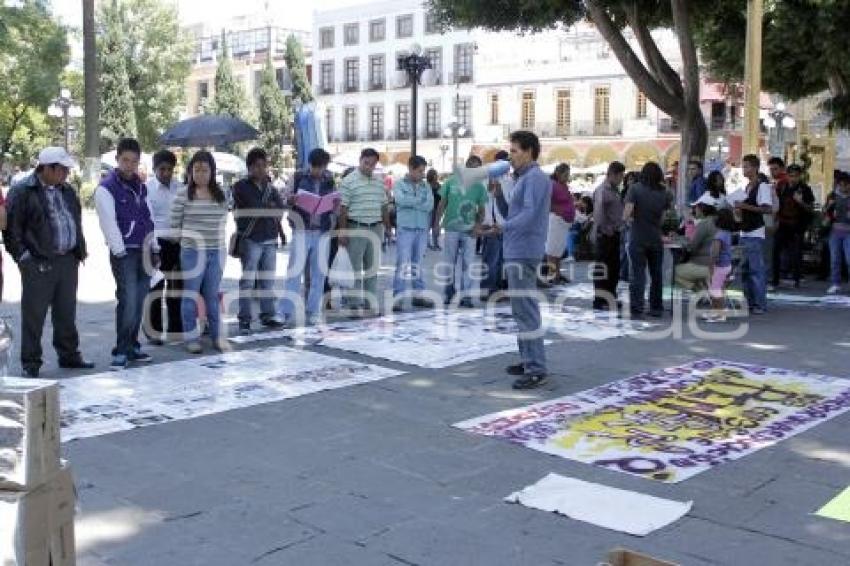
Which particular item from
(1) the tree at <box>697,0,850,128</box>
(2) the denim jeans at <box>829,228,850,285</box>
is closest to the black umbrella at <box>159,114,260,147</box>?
(1) the tree at <box>697,0,850,128</box>

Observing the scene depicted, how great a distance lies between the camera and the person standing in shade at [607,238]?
11.0 metres

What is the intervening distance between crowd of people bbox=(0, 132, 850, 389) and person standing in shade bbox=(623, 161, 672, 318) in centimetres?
2

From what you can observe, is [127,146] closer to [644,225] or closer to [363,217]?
[363,217]

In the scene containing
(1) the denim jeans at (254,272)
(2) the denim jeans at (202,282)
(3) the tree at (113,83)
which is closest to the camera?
(2) the denim jeans at (202,282)

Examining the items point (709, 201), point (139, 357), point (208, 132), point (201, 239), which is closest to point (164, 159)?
point (201, 239)

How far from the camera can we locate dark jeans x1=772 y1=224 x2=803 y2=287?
43.0 feet

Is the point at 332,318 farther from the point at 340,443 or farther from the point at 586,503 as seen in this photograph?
the point at 586,503

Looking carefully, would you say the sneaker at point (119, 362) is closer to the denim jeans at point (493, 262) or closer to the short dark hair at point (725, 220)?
the denim jeans at point (493, 262)

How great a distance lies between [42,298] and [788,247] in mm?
10312

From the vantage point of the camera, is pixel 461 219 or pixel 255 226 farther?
pixel 461 219

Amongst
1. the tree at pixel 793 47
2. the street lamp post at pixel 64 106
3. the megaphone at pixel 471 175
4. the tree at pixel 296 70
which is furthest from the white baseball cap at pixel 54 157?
the tree at pixel 296 70

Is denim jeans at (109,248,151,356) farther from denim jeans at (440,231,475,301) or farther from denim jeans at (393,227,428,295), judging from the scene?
denim jeans at (440,231,475,301)

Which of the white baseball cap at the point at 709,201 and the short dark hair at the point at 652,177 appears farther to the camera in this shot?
the white baseball cap at the point at 709,201

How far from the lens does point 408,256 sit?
1085 cm
